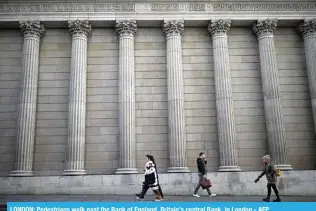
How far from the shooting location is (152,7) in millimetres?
24703

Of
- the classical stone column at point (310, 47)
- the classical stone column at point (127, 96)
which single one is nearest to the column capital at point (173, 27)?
the classical stone column at point (127, 96)

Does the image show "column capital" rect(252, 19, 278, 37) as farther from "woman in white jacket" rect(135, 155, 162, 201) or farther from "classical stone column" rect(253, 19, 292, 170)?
"woman in white jacket" rect(135, 155, 162, 201)

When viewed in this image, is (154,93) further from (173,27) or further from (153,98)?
(173,27)

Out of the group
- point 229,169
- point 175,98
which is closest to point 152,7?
point 175,98

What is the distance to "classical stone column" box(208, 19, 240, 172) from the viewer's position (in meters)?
22.7

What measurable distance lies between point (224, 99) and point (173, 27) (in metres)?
6.51

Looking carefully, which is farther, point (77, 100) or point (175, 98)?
point (175, 98)

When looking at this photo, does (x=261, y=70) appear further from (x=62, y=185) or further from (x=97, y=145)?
(x=62, y=185)

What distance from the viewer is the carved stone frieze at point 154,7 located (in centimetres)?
2425

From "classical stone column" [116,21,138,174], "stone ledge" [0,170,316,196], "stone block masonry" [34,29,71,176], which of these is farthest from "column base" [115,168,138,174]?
"stone block masonry" [34,29,71,176]

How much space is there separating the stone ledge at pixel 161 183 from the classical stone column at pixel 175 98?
1106mm

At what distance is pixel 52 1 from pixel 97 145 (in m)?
11.1

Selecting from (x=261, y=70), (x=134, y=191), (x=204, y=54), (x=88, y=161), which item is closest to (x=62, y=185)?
(x=88, y=161)
